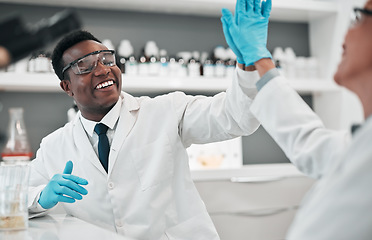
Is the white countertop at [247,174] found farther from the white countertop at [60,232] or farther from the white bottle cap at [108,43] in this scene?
the white countertop at [60,232]

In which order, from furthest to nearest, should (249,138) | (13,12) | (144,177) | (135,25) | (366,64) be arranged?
(249,138), (135,25), (13,12), (144,177), (366,64)

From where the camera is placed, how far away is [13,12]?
9.48ft

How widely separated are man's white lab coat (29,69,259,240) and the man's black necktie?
0.02 metres

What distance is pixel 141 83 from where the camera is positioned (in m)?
2.73

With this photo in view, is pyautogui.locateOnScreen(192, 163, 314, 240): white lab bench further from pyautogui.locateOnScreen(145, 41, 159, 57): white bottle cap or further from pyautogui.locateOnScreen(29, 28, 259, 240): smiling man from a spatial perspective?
pyautogui.locateOnScreen(29, 28, 259, 240): smiling man

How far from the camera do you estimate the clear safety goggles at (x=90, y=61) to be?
1646mm

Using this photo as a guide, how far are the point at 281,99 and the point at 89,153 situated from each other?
863 mm

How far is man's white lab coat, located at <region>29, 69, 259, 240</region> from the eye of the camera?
1.48 metres

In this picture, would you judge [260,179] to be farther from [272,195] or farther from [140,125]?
[140,125]

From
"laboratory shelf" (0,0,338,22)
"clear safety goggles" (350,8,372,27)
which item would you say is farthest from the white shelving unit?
"clear safety goggles" (350,8,372,27)

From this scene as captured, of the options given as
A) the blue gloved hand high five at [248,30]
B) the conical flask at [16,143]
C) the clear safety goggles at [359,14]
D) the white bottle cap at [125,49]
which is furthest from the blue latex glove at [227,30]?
the conical flask at [16,143]

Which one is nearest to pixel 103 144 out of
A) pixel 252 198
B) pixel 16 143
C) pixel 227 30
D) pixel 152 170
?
pixel 152 170

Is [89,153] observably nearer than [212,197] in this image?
Yes

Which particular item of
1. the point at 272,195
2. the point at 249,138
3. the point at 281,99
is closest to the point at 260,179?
the point at 272,195
